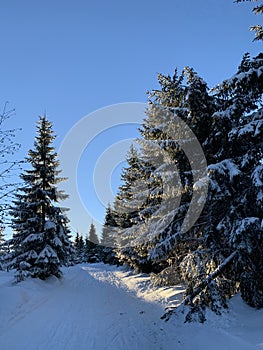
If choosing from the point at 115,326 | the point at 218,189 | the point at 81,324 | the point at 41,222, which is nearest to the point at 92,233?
the point at 41,222

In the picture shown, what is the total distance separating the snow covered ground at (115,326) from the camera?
21.8 ft

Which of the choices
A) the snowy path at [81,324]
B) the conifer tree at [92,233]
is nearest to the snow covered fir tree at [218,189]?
the snowy path at [81,324]

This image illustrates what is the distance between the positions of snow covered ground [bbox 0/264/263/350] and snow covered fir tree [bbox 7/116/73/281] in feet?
15.0

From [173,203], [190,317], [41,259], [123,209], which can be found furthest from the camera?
[123,209]

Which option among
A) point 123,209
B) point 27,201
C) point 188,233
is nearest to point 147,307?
point 188,233

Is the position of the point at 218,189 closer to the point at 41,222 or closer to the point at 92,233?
the point at 41,222

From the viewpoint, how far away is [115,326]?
333 inches

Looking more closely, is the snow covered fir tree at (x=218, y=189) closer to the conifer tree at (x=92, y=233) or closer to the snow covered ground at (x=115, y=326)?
the snow covered ground at (x=115, y=326)

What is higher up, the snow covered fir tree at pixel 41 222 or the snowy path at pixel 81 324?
the snow covered fir tree at pixel 41 222

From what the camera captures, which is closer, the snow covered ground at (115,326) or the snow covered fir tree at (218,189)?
the snow covered ground at (115,326)

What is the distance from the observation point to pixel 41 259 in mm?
16828

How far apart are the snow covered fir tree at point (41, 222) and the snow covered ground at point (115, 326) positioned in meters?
4.58

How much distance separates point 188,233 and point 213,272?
3158 millimetres

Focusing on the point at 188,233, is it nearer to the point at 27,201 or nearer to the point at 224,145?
the point at 224,145
